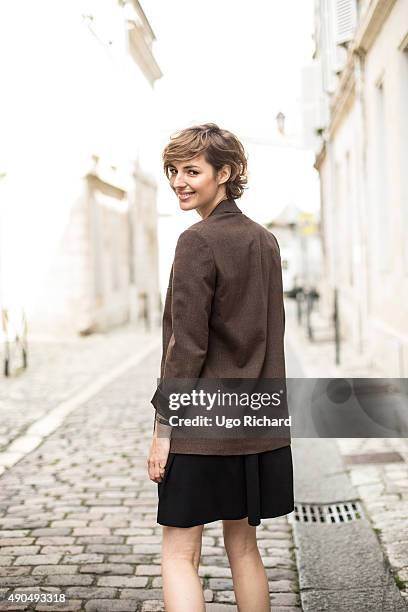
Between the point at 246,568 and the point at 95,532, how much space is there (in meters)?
1.83

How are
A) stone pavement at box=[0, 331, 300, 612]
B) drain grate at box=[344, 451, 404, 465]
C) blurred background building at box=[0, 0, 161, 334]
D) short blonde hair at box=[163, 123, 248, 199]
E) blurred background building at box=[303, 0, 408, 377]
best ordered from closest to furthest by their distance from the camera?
1. short blonde hair at box=[163, 123, 248, 199]
2. stone pavement at box=[0, 331, 300, 612]
3. drain grate at box=[344, 451, 404, 465]
4. blurred background building at box=[303, 0, 408, 377]
5. blurred background building at box=[0, 0, 161, 334]

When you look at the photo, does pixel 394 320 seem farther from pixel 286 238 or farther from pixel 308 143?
pixel 286 238

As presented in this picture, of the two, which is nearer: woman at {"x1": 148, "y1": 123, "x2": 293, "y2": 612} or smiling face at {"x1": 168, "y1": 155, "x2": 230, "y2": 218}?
woman at {"x1": 148, "y1": 123, "x2": 293, "y2": 612}

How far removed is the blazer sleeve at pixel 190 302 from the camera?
226cm

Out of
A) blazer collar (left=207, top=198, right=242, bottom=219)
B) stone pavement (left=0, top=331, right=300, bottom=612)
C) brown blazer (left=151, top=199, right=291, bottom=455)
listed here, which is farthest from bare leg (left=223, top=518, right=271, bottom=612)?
blazer collar (left=207, top=198, right=242, bottom=219)

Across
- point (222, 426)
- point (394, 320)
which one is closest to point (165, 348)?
point (222, 426)

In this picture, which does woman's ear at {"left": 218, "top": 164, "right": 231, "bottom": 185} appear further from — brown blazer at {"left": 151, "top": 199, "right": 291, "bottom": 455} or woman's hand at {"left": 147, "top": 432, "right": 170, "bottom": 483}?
woman's hand at {"left": 147, "top": 432, "right": 170, "bottom": 483}

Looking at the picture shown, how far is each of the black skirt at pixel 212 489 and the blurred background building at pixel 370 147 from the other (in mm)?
2982

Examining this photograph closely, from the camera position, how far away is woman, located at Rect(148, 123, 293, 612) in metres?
2.28

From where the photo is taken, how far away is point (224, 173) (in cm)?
249

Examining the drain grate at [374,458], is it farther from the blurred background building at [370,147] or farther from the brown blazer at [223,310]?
the brown blazer at [223,310]

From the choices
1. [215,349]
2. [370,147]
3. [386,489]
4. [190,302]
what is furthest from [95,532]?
[370,147]

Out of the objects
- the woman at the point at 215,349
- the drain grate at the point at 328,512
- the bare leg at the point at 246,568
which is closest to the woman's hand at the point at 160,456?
the woman at the point at 215,349

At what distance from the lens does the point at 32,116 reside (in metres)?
17.5
